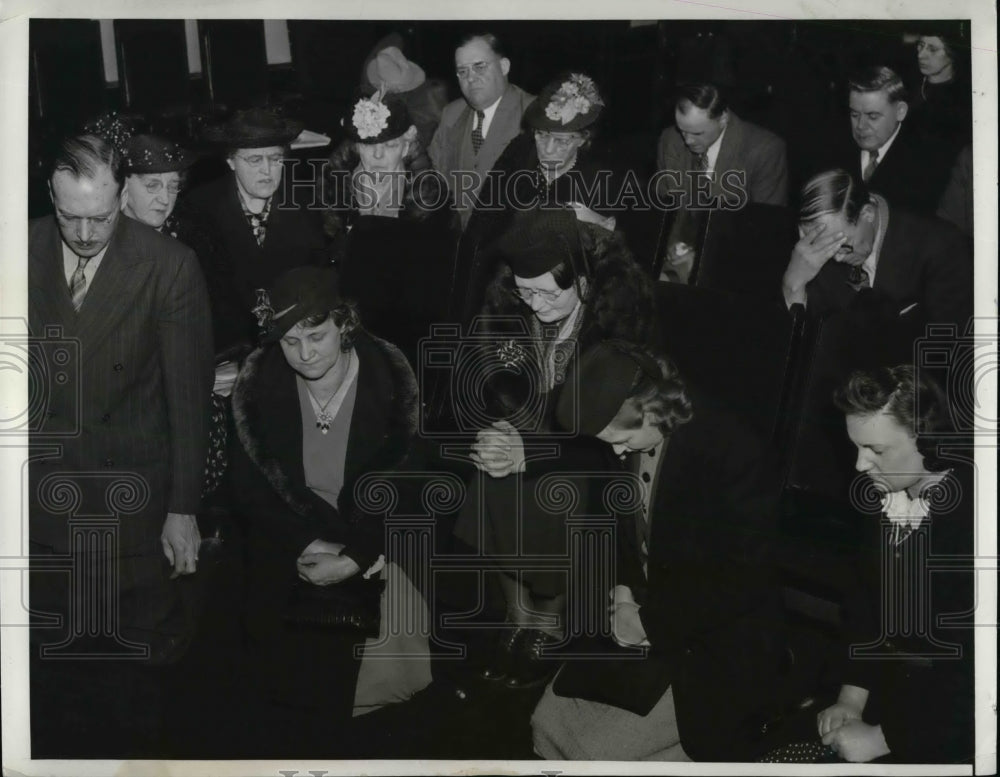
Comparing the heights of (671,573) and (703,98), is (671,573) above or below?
below

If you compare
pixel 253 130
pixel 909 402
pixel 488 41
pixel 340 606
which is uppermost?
pixel 488 41

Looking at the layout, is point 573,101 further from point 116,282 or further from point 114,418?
point 114,418

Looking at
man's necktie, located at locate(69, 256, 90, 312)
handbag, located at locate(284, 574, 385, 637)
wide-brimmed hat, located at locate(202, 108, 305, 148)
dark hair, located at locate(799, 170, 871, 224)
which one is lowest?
handbag, located at locate(284, 574, 385, 637)

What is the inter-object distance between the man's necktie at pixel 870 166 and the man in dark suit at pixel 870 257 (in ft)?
0.08

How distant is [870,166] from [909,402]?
23.1 inches

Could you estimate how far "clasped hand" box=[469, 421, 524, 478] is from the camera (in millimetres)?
2945

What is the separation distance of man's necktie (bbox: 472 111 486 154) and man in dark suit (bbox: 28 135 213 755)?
0.74 metres

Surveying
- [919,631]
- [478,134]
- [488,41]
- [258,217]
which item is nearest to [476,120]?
[478,134]

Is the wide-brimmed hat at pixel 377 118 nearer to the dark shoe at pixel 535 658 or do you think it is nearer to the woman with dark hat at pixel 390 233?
the woman with dark hat at pixel 390 233

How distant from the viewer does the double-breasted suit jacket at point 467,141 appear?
2.94 meters

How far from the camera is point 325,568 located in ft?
9.71

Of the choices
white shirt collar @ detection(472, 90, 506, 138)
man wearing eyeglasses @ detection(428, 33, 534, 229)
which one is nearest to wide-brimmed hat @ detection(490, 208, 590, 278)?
man wearing eyeglasses @ detection(428, 33, 534, 229)

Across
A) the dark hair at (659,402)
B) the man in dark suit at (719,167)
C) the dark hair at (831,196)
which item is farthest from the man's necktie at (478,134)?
the dark hair at (831,196)

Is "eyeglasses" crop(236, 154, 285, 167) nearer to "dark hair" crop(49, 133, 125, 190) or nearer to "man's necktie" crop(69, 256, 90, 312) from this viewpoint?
"dark hair" crop(49, 133, 125, 190)
